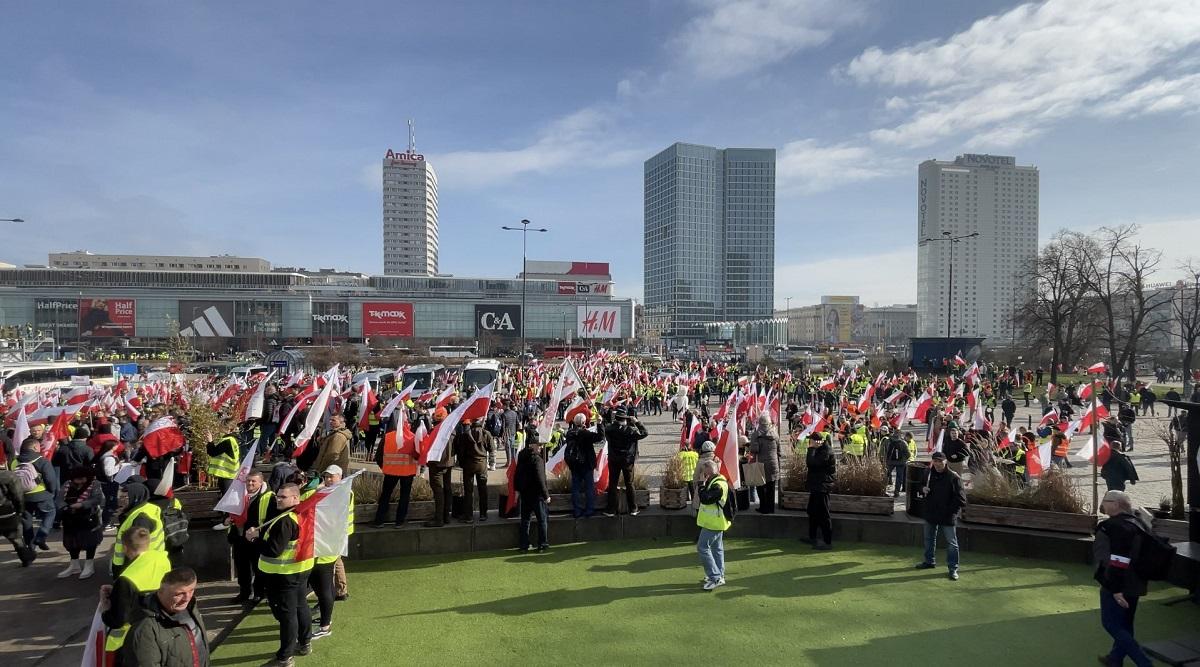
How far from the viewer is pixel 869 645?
6078 mm

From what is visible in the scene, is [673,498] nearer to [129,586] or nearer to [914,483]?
[914,483]

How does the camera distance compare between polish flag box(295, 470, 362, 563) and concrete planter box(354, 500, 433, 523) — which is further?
concrete planter box(354, 500, 433, 523)

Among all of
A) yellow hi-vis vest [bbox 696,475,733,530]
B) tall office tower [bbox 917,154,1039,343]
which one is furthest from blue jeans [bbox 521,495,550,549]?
tall office tower [bbox 917,154,1039,343]

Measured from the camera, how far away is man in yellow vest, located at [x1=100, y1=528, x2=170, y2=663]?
412cm

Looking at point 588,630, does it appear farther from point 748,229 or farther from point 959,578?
point 748,229

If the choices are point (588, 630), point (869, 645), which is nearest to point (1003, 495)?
point (869, 645)

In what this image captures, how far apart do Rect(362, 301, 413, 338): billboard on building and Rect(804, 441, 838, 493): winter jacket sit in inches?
4013

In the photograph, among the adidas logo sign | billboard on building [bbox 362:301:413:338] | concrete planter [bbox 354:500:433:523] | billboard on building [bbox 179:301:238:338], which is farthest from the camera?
billboard on building [bbox 362:301:413:338]

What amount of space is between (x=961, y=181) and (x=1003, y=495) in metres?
171

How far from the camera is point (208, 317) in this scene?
9950 cm

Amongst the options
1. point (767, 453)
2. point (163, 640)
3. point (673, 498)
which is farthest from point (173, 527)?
point (767, 453)

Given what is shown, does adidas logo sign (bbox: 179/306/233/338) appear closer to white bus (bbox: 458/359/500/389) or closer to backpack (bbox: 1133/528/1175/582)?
white bus (bbox: 458/359/500/389)

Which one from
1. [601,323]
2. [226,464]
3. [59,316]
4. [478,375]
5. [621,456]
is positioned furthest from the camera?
[59,316]

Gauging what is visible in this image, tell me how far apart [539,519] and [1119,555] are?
6197 mm
